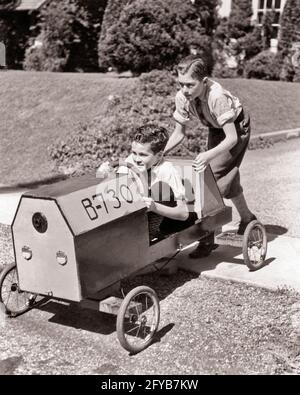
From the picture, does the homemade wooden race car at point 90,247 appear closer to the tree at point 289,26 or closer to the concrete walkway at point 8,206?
the concrete walkway at point 8,206

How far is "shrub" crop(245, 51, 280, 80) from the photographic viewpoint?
16.3m

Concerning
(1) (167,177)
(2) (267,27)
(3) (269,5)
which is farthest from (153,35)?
(1) (167,177)

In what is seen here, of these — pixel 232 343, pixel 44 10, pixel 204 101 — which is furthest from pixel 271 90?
pixel 232 343

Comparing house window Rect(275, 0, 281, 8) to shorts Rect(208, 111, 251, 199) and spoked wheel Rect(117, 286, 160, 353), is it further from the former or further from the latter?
spoked wheel Rect(117, 286, 160, 353)

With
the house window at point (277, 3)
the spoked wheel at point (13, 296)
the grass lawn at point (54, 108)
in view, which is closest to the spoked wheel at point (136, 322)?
the spoked wheel at point (13, 296)

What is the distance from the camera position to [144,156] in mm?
4500

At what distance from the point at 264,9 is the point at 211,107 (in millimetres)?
13442

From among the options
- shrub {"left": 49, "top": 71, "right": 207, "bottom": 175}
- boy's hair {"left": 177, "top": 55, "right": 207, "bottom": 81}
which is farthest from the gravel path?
shrub {"left": 49, "top": 71, "right": 207, "bottom": 175}

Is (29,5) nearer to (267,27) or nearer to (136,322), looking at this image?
(267,27)

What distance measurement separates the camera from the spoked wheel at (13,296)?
4.30 metres

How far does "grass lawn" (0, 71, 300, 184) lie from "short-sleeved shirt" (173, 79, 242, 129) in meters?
4.60
